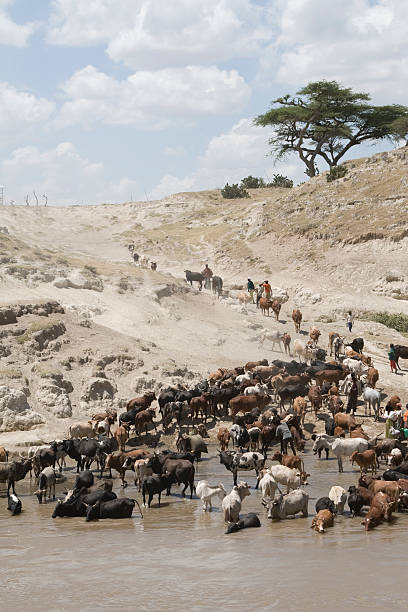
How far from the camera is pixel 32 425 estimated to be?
931 inches

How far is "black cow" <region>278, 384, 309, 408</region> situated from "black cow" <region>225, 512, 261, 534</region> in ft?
36.3

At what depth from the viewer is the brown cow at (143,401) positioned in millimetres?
24469

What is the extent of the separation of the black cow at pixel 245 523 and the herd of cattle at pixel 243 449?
2 cm

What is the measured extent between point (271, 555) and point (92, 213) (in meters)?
73.6

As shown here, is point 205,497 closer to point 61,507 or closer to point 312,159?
point 61,507

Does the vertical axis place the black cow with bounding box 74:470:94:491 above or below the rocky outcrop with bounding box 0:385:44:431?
below

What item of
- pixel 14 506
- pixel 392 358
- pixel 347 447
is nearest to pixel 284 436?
pixel 347 447

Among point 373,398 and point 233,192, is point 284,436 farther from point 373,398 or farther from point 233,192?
point 233,192

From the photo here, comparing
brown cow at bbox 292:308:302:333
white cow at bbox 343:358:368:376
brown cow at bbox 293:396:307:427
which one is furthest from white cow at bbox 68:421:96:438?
brown cow at bbox 292:308:302:333

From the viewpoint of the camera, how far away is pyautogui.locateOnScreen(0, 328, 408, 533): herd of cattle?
1484cm

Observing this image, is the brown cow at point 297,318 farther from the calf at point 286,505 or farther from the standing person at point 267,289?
the calf at point 286,505

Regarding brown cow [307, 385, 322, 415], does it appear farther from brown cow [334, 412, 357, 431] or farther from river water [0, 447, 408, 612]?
river water [0, 447, 408, 612]

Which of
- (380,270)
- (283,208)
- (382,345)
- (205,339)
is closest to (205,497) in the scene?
(205,339)

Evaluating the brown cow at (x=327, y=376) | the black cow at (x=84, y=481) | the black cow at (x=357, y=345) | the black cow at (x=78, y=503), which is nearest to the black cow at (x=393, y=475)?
the black cow at (x=78, y=503)
